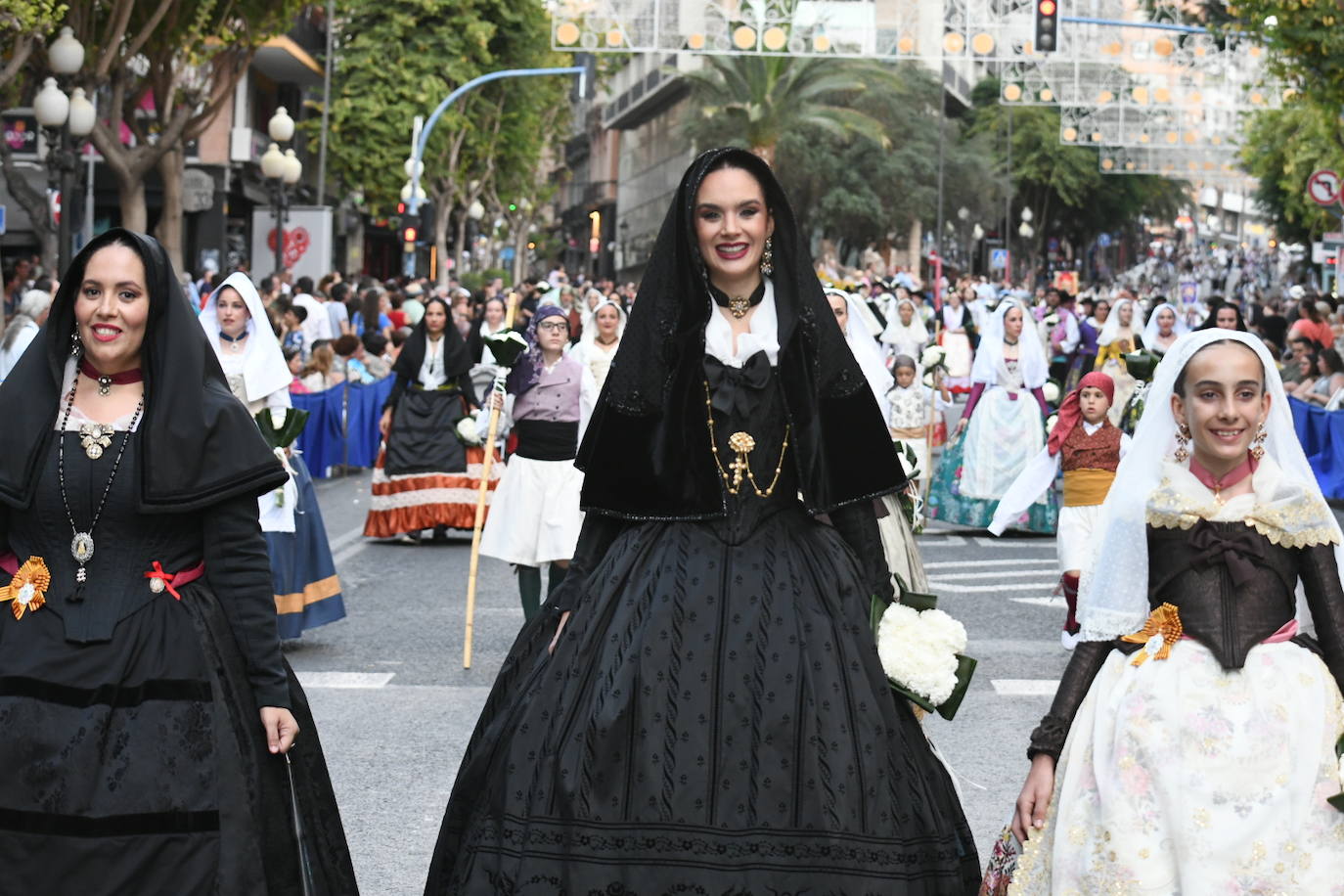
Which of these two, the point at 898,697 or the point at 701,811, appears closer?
the point at 701,811

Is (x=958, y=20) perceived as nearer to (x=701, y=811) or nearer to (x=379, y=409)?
(x=379, y=409)

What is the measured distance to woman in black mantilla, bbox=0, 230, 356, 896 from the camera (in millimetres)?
4840

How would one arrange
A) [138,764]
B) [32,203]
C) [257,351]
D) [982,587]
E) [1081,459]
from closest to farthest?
[138,764] → [257,351] → [1081,459] → [982,587] → [32,203]

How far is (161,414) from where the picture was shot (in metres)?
5.03

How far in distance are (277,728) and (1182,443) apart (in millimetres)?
2252

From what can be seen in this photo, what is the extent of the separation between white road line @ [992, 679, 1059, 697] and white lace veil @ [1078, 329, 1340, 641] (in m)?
5.16

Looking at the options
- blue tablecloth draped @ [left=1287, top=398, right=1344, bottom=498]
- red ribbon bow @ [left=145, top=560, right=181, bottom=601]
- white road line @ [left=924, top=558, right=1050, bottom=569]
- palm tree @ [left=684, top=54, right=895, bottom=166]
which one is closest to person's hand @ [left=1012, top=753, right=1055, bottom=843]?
red ribbon bow @ [left=145, top=560, right=181, bottom=601]

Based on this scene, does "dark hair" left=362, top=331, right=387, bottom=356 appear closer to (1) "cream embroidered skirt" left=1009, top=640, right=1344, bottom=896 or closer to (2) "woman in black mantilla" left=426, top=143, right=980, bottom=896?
(2) "woman in black mantilla" left=426, top=143, right=980, bottom=896

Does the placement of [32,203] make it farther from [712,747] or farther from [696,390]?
[712,747]

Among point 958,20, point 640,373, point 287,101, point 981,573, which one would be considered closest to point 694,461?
point 640,373

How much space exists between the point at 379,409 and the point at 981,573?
8.82 meters

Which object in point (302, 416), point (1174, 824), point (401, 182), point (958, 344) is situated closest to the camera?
point (1174, 824)

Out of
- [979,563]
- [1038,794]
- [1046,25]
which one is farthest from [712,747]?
[1046,25]

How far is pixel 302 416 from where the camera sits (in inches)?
420
